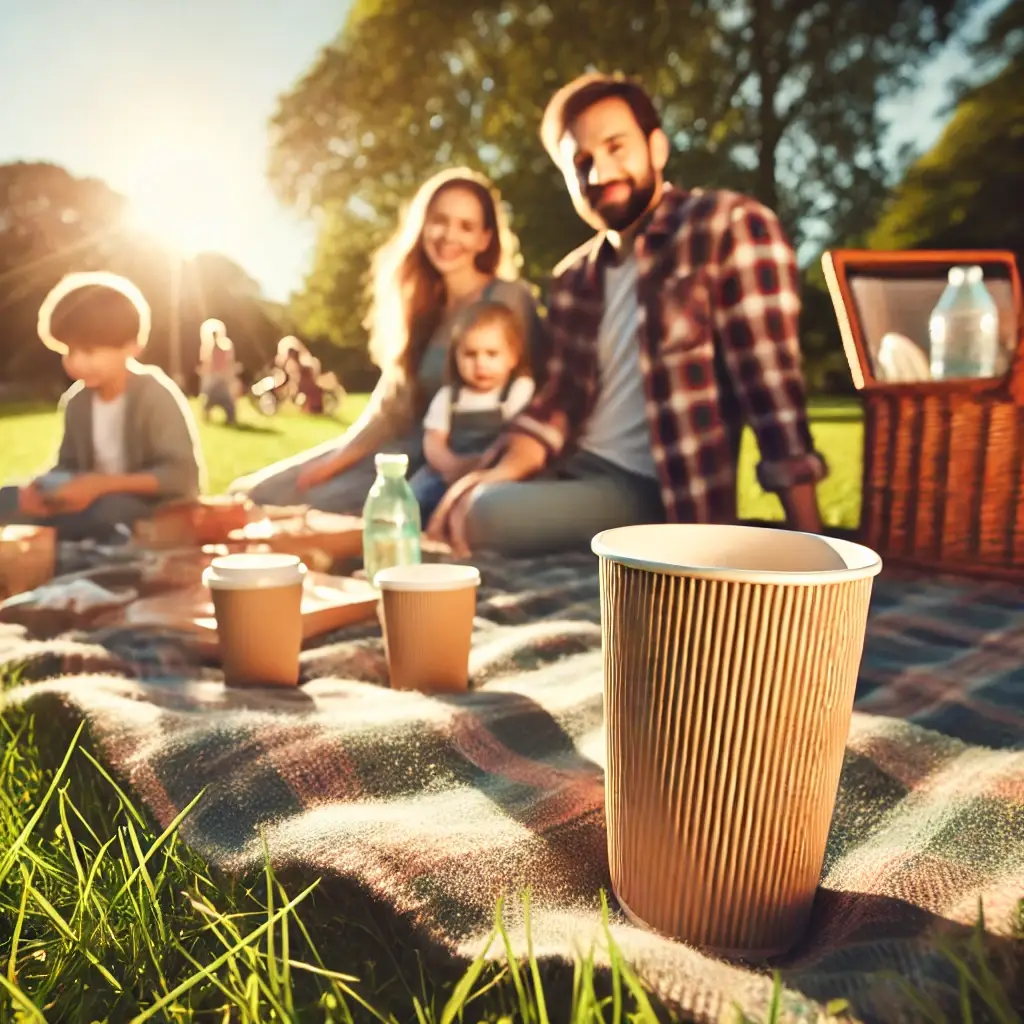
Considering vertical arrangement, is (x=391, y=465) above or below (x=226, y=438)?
above

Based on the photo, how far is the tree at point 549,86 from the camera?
5469mm

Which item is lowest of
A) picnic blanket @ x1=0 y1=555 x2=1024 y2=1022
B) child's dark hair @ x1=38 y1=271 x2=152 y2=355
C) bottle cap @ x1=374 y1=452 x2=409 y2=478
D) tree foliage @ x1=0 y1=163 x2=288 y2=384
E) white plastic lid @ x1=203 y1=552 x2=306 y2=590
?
picnic blanket @ x1=0 y1=555 x2=1024 y2=1022

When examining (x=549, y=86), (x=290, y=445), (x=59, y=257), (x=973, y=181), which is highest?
(x=549, y=86)

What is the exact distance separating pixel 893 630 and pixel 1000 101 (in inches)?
252

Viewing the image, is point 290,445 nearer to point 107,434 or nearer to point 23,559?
point 107,434

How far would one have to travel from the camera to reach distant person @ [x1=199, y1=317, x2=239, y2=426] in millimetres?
4266

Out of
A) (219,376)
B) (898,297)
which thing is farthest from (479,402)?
(219,376)

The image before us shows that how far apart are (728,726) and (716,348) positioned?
1.81 meters

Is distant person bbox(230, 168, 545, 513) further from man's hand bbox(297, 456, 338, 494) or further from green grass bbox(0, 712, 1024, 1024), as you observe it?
green grass bbox(0, 712, 1024, 1024)

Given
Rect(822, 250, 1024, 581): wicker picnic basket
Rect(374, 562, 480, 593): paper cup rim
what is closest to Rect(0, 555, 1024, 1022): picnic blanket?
Rect(374, 562, 480, 593): paper cup rim

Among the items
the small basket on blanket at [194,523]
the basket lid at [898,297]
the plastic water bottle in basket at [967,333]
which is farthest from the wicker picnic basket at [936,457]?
the small basket on blanket at [194,523]

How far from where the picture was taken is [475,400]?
8.31ft

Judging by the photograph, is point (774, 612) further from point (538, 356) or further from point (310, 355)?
point (310, 355)

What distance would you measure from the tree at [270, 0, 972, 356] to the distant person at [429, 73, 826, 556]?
3450mm
